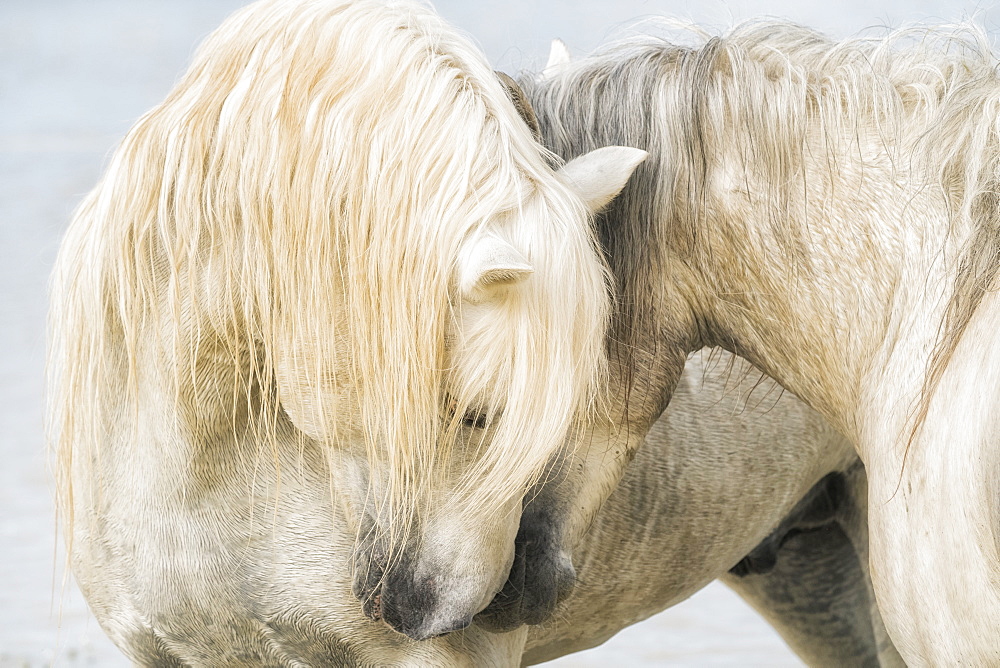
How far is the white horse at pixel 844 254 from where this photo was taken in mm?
927

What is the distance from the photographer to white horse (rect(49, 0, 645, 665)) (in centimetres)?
95

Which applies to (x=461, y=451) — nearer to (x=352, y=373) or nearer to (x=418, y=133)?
(x=352, y=373)

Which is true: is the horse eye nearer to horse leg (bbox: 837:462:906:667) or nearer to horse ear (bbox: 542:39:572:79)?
horse ear (bbox: 542:39:572:79)

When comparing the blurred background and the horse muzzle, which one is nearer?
the horse muzzle

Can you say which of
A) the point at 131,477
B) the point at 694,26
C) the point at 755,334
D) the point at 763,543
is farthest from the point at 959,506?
the point at 763,543

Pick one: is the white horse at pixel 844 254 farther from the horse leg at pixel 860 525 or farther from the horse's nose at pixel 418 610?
the horse leg at pixel 860 525

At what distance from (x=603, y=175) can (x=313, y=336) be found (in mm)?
325

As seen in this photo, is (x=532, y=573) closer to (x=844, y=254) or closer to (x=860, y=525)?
(x=844, y=254)

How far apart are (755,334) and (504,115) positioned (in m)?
0.38

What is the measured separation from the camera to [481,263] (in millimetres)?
879

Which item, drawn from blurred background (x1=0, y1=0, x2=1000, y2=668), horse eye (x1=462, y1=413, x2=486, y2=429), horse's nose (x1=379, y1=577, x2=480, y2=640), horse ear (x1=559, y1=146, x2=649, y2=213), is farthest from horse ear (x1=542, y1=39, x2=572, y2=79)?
horse's nose (x1=379, y1=577, x2=480, y2=640)

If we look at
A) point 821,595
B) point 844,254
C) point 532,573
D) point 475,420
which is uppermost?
point 844,254

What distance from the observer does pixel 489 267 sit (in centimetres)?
87

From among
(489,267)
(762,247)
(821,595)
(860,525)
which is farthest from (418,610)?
(821,595)
